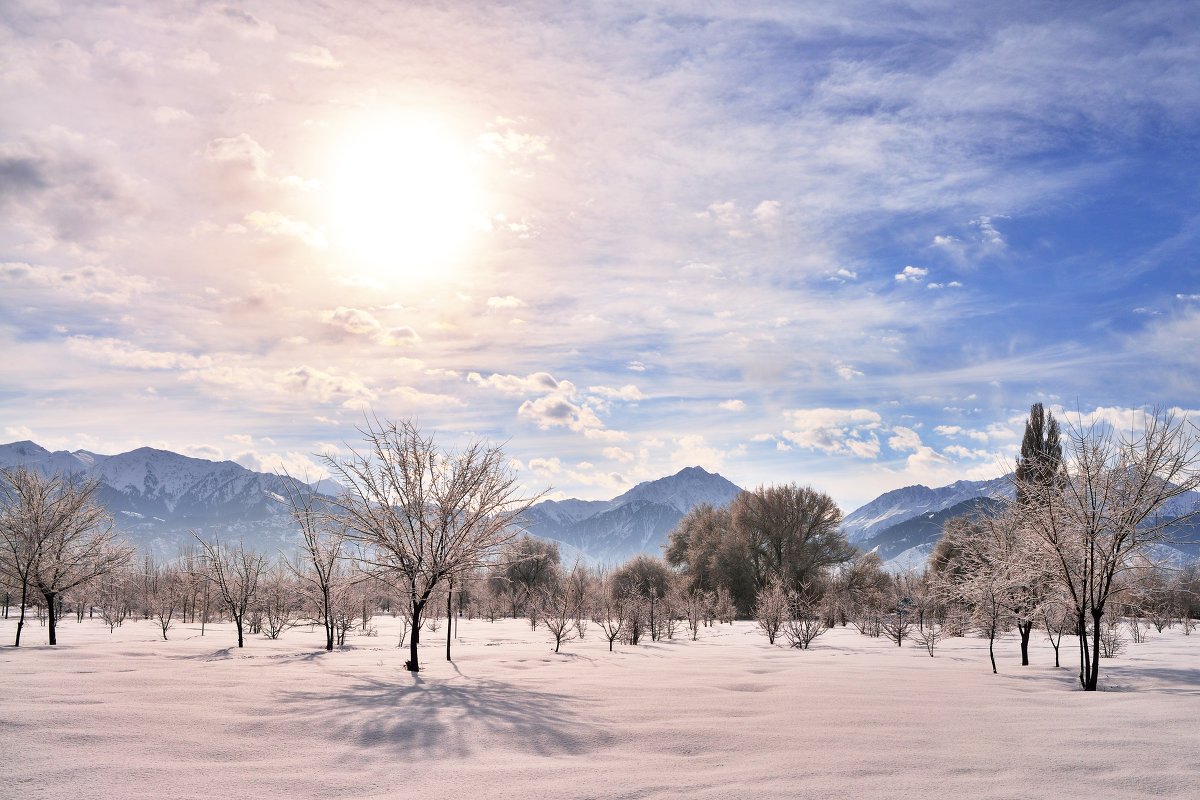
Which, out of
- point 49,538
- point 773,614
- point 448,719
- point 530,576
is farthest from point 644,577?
point 448,719

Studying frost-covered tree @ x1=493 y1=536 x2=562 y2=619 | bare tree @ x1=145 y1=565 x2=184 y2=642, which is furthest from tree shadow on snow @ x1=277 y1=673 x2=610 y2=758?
frost-covered tree @ x1=493 y1=536 x2=562 y2=619

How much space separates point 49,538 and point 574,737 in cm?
2448

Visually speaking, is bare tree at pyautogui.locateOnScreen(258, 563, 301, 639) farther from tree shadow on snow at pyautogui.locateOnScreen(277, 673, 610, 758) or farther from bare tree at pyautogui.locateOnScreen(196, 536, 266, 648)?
tree shadow on snow at pyautogui.locateOnScreen(277, 673, 610, 758)

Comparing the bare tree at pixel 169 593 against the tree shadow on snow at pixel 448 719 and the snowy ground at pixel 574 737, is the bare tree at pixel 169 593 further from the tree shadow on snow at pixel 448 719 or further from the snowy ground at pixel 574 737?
the tree shadow on snow at pixel 448 719

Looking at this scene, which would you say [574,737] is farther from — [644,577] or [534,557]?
[644,577]

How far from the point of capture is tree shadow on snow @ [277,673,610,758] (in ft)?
22.2

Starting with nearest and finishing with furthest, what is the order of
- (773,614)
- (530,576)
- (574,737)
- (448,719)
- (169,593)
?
(574,737) < (448,719) < (773,614) < (169,593) < (530,576)

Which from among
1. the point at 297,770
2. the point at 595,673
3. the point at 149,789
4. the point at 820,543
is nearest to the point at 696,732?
the point at 297,770

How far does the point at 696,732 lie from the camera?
284 inches

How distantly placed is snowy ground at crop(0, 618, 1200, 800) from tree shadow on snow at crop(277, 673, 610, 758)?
0.04 m

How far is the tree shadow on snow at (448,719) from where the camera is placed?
267 inches

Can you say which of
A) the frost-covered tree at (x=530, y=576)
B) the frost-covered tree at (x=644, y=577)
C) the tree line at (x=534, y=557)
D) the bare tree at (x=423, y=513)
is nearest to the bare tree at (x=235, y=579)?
the tree line at (x=534, y=557)

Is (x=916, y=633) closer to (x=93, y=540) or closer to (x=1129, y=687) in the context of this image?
(x=1129, y=687)

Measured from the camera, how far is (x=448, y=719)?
7.96 meters
